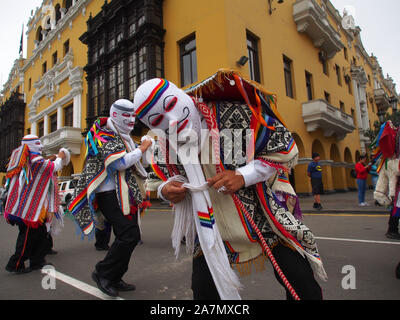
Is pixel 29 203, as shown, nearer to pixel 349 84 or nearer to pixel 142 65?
pixel 142 65

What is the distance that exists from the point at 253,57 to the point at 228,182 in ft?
40.9

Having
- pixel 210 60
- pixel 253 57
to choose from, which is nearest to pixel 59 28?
pixel 210 60

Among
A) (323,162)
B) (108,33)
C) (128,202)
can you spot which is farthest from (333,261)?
(108,33)

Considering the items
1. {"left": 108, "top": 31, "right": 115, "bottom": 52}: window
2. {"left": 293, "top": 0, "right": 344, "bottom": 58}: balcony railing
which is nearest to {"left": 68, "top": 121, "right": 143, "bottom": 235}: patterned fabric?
{"left": 108, "top": 31, "right": 115, "bottom": 52}: window

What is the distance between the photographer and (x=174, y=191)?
1435 mm

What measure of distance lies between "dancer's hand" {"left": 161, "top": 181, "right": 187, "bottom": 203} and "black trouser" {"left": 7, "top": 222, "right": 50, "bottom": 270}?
292 cm

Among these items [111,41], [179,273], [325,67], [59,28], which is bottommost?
[179,273]

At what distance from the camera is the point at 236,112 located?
1554 mm

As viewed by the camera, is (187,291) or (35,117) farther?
(35,117)

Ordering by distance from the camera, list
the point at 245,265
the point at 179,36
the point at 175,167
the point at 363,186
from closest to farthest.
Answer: the point at 245,265, the point at 175,167, the point at 363,186, the point at 179,36

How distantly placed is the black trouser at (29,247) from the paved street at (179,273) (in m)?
0.16

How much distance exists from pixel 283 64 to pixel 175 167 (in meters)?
14.3

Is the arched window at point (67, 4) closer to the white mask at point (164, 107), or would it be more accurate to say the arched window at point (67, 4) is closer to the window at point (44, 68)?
the window at point (44, 68)
